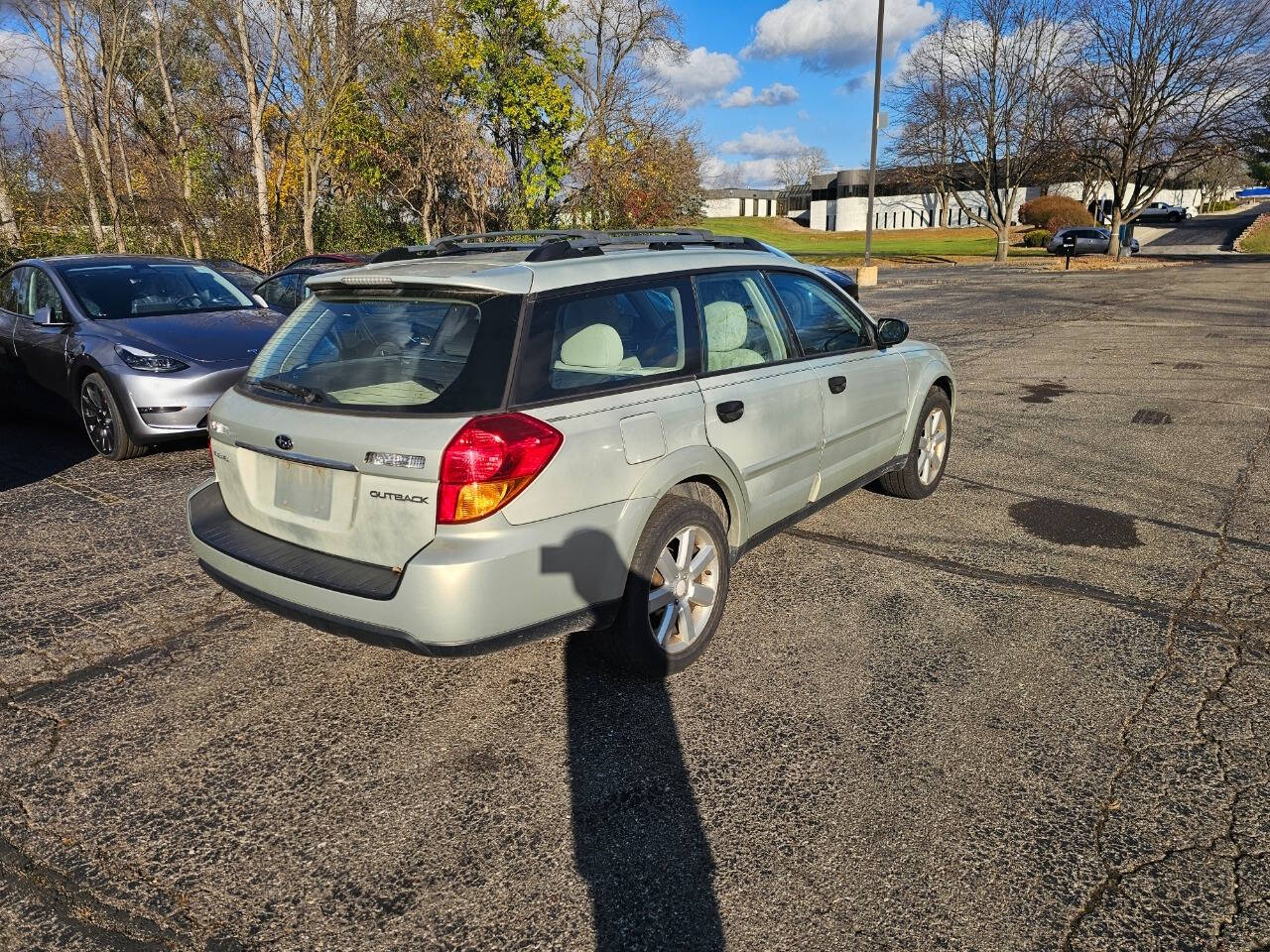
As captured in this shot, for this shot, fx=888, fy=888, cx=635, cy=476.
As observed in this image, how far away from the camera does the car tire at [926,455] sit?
561 centimetres

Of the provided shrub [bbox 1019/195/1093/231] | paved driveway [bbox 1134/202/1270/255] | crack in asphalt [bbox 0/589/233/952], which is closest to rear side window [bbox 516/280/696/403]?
crack in asphalt [bbox 0/589/233/952]

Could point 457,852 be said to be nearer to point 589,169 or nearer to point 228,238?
point 228,238

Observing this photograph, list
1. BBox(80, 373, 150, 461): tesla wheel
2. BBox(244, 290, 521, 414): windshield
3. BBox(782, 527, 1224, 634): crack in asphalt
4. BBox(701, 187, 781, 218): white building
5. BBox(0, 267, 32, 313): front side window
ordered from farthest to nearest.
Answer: BBox(701, 187, 781, 218): white building
BBox(0, 267, 32, 313): front side window
BBox(80, 373, 150, 461): tesla wheel
BBox(782, 527, 1224, 634): crack in asphalt
BBox(244, 290, 521, 414): windshield

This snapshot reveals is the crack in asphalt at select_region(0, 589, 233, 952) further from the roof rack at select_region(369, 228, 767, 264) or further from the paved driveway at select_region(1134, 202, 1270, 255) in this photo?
the paved driveway at select_region(1134, 202, 1270, 255)

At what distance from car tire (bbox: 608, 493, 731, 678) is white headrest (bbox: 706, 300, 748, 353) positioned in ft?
2.44

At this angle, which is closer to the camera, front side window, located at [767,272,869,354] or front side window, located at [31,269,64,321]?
front side window, located at [767,272,869,354]

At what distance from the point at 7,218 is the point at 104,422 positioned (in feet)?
54.9

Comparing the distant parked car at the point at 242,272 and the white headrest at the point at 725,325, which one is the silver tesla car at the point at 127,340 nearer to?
the white headrest at the point at 725,325

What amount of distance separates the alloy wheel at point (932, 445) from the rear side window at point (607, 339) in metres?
2.52

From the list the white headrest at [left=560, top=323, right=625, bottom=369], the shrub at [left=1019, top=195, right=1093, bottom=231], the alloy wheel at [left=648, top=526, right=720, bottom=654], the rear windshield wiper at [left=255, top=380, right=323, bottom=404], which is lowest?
the alloy wheel at [left=648, top=526, right=720, bottom=654]

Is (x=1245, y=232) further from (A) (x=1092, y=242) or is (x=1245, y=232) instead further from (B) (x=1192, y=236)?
(A) (x=1092, y=242)

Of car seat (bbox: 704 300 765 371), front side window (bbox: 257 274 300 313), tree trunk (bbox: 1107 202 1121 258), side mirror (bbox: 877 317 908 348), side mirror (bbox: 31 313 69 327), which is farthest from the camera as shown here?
tree trunk (bbox: 1107 202 1121 258)

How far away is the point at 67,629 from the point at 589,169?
24.1 m

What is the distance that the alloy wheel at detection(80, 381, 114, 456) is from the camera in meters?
6.79
